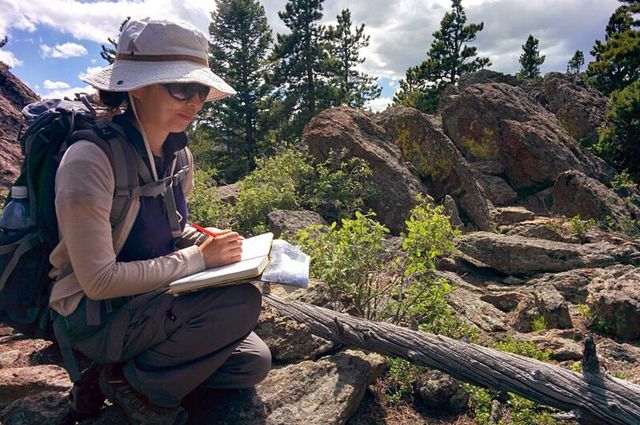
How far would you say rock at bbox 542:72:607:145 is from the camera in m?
20.5

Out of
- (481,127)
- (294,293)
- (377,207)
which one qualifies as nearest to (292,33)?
(481,127)

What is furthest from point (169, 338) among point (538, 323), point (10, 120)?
point (10, 120)

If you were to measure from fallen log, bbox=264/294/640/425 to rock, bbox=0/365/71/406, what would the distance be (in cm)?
154

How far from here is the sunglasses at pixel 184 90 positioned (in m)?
2.24

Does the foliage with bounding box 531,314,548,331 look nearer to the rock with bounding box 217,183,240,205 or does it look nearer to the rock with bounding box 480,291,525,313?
the rock with bounding box 480,291,525,313

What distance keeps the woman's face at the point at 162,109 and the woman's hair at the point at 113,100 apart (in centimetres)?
8


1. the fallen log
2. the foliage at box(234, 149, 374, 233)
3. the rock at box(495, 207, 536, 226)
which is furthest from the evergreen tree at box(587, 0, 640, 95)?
the fallen log

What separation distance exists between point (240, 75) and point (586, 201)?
72.6 feet

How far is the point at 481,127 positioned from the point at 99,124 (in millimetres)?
12970

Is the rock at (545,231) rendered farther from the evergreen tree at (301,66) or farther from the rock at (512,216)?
the evergreen tree at (301,66)

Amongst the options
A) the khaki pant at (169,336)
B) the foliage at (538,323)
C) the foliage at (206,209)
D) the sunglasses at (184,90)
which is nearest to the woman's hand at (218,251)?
the khaki pant at (169,336)

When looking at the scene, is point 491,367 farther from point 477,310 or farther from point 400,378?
point 477,310

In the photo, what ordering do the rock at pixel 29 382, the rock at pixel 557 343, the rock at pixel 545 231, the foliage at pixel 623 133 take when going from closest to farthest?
the rock at pixel 29 382, the rock at pixel 557 343, the rock at pixel 545 231, the foliage at pixel 623 133

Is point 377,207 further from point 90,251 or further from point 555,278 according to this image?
point 90,251
